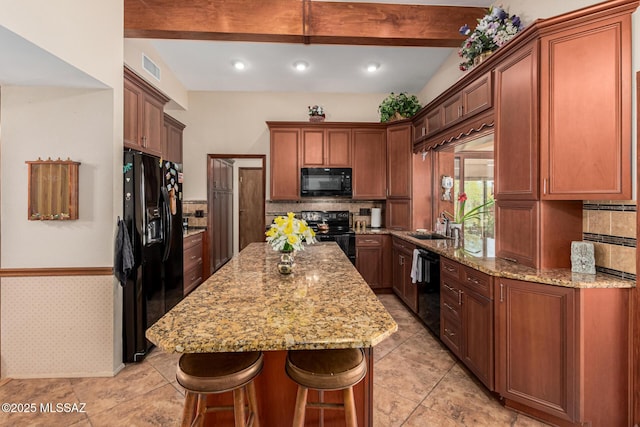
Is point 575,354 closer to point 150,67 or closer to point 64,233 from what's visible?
point 64,233

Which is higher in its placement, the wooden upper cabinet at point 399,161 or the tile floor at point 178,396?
the wooden upper cabinet at point 399,161

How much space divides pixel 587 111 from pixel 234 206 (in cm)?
616

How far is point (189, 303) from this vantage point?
4.45ft

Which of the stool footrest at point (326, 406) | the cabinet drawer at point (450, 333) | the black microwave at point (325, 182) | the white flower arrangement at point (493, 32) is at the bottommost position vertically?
the cabinet drawer at point (450, 333)

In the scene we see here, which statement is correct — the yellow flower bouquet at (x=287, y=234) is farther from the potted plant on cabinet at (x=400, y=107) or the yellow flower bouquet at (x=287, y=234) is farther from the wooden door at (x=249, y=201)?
the wooden door at (x=249, y=201)

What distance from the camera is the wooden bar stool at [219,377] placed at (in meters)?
1.11

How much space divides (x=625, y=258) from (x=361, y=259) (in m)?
2.85

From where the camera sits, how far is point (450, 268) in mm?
2559

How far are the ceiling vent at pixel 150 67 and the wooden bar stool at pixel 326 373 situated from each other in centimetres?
380

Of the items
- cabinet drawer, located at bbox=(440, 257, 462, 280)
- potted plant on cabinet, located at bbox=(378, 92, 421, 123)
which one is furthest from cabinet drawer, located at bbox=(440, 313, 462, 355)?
potted plant on cabinet, located at bbox=(378, 92, 421, 123)

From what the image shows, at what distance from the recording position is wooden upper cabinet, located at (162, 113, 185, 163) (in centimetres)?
407

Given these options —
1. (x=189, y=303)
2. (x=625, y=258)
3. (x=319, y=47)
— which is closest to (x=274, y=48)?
(x=319, y=47)

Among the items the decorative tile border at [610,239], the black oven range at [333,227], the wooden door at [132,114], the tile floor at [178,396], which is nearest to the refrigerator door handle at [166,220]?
the wooden door at [132,114]

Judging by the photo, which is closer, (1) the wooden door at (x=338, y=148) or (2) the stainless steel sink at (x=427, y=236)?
(2) the stainless steel sink at (x=427, y=236)
